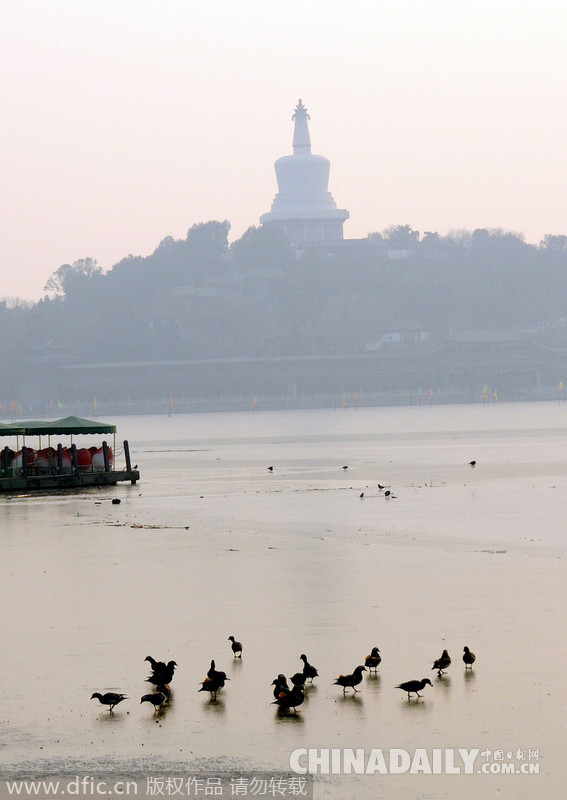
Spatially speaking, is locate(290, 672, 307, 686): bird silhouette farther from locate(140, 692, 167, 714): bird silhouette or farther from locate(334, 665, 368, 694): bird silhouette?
locate(140, 692, 167, 714): bird silhouette

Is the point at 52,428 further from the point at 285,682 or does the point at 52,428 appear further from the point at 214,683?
the point at 285,682

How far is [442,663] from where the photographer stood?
16000 mm

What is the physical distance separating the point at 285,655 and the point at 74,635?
3.10m

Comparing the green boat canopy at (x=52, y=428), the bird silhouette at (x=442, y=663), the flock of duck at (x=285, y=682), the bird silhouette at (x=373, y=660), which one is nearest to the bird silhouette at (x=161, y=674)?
the flock of duck at (x=285, y=682)

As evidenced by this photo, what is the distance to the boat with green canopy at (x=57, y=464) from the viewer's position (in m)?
45.2

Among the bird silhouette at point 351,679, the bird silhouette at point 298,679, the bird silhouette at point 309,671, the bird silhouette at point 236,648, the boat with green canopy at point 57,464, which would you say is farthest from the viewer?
the boat with green canopy at point 57,464

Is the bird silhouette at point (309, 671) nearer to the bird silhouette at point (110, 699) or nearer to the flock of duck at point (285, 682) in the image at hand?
the flock of duck at point (285, 682)

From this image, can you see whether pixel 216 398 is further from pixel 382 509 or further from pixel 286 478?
pixel 382 509

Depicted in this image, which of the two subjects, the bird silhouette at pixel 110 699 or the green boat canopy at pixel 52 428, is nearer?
the bird silhouette at pixel 110 699

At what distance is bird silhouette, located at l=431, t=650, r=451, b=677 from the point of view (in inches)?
628

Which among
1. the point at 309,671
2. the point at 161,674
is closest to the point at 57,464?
the point at 161,674

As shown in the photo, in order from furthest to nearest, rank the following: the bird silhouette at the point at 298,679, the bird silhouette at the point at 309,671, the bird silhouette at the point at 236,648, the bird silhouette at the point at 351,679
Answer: the bird silhouette at the point at 236,648 < the bird silhouette at the point at 309,671 < the bird silhouette at the point at 351,679 < the bird silhouette at the point at 298,679

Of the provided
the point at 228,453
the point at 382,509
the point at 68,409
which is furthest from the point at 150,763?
the point at 68,409

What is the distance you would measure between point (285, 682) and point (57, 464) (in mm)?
32812
